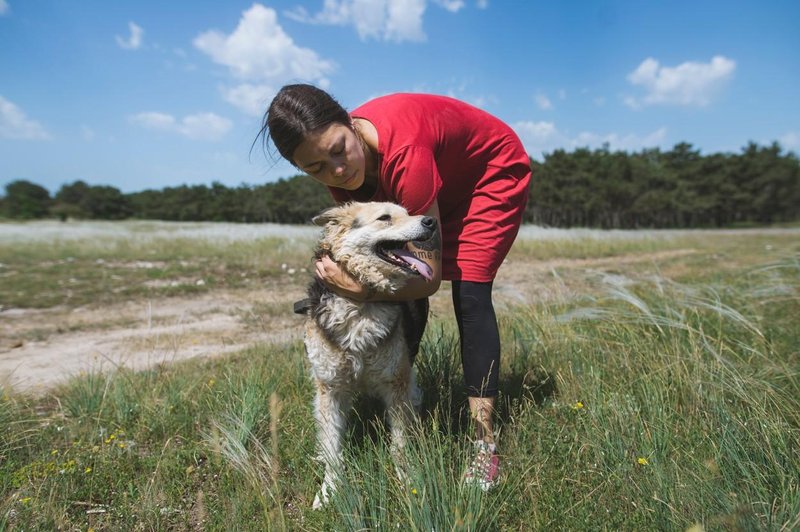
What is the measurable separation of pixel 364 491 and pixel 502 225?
1794 millimetres

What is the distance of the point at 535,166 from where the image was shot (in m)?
63.5

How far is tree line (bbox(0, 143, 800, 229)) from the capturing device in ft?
197

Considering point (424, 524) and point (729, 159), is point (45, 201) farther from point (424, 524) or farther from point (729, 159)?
point (729, 159)

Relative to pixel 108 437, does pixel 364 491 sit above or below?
above

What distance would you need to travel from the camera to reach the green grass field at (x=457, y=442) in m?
2.05

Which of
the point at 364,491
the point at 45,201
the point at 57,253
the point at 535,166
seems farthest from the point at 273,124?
the point at 45,201

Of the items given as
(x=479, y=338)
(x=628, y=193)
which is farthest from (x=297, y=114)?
(x=628, y=193)

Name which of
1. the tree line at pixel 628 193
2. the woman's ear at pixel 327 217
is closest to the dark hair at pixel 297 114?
the woman's ear at pixel 327 217

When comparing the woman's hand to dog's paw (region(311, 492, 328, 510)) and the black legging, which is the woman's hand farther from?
dog's paw (region(311, 492, 328, 510))

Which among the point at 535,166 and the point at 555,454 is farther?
the point at 535,166

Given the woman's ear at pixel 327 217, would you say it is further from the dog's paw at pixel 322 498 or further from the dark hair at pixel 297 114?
the dog's paw at pixel 322 498

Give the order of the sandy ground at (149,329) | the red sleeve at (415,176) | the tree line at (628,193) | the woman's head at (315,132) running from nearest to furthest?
the red sleeve at (415,176), the woman's head at (315,132), the sandy ground at (149,329), the tree line at (628,193)

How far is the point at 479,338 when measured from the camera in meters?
2.84

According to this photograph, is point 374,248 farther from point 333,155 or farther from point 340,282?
point 333,155
